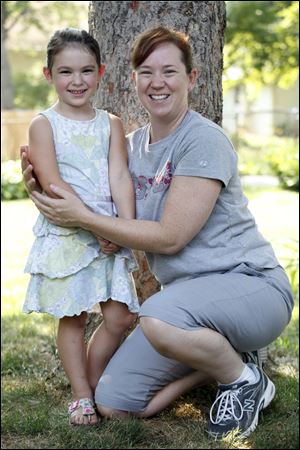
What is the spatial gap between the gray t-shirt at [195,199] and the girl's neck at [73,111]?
0.92 ft

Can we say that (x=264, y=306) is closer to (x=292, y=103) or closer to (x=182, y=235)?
(x=182, y=235)

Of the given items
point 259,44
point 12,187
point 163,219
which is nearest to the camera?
point 163,219

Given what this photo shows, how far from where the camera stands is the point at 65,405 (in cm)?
395

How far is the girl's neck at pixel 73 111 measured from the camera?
3.48m

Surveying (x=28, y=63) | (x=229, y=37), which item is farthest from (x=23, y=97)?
(x=229, y=37)

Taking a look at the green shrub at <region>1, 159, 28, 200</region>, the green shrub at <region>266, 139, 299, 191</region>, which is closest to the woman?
the green shrub at <region>1, 159, 28, 200</region>

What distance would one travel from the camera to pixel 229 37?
17547 millimetres

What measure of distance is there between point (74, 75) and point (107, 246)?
682mm

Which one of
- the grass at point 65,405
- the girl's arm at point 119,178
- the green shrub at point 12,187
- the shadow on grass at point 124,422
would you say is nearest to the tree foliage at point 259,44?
the green shrub at point 12,187

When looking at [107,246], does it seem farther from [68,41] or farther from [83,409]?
[68,41]

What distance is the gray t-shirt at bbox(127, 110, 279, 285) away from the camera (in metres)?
3.32

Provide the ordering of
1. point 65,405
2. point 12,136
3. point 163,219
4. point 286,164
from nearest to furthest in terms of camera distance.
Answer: point 163,219
point 65,405
point 286,164
point 12,136

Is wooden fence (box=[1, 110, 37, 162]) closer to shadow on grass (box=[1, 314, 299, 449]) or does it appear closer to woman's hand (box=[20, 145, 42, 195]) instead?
shadow on grass (box=[1, 314, 299, 449])

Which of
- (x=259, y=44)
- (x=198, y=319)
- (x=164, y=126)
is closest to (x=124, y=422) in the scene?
(x=198, y=319)
